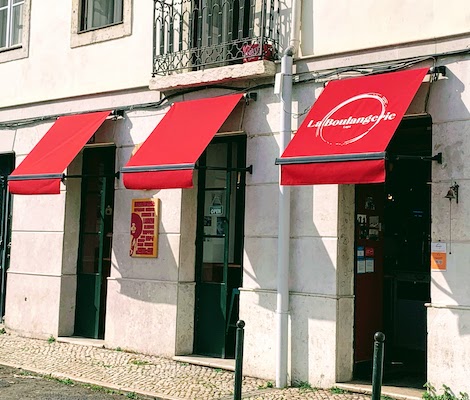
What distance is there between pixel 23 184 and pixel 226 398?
4.74 meters

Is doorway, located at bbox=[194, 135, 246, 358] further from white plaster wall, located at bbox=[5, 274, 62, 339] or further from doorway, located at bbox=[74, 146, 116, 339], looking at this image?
white plaster wall, located at bbox=[5, 274, 62, 339]

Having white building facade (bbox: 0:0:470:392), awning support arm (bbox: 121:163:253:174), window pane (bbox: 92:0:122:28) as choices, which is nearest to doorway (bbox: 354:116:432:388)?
white building facade (bbox: 0:0:470:392)

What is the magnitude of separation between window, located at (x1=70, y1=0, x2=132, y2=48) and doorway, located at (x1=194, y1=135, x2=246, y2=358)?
98.3 inches

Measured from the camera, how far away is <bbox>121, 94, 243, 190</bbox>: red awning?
8.79 meters

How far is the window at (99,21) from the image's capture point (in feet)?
36.3

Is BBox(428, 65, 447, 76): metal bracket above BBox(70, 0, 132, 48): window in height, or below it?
below

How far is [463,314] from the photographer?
7.41 m

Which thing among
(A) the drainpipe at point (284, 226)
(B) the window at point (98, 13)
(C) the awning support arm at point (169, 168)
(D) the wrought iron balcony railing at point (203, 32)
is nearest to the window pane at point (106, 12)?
(B) the window at point (98, 13)

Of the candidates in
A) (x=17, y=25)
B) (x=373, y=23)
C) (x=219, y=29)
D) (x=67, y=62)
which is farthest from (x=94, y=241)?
(x=373, y=23)

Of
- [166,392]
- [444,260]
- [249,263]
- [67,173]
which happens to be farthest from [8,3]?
[444,260]

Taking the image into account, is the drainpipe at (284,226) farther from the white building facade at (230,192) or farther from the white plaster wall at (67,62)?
the white plaster wall at (67,62)

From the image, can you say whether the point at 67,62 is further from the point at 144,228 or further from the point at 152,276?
the point at 152,276

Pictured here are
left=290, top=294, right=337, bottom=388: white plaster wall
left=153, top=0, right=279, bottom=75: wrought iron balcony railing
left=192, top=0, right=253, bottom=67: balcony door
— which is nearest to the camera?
left=290, top=294, right=337, bottom=388: white plaster wall

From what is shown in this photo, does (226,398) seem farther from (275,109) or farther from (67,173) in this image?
(67,173)
